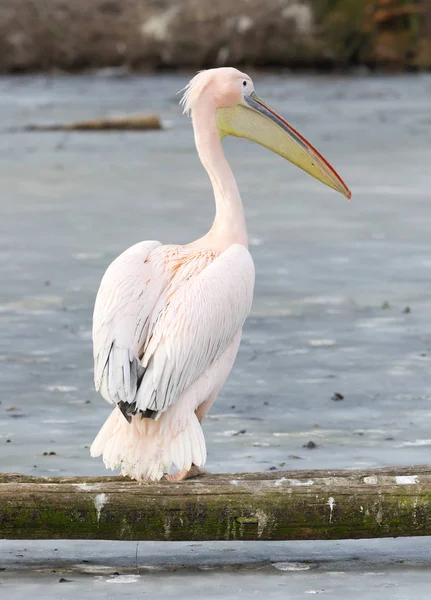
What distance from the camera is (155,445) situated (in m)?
3.48

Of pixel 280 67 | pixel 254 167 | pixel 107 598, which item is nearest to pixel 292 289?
pixel 107 598

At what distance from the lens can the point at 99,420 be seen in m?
4.68

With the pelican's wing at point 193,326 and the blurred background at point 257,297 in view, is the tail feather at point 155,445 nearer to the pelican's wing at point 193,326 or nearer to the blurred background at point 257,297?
the pelican's wing at point 193,326

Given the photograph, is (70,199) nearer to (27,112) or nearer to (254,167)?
(254,167)

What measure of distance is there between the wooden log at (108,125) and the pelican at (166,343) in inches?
395

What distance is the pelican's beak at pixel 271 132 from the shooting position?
421cm

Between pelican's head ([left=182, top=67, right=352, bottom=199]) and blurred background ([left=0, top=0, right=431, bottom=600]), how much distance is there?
90 cm

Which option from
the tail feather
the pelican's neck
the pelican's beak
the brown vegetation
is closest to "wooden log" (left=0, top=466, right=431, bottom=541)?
the tail feather

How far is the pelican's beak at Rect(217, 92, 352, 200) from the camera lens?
13.8 ft

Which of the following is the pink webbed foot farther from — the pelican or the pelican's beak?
the pelican's beak

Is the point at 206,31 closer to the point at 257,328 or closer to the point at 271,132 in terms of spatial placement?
the point at 257,328

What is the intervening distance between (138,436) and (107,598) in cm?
56

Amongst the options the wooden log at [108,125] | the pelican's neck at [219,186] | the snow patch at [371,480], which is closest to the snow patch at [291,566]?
the snow patch at [371,480]

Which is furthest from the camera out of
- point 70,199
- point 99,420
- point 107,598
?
point 70,199
